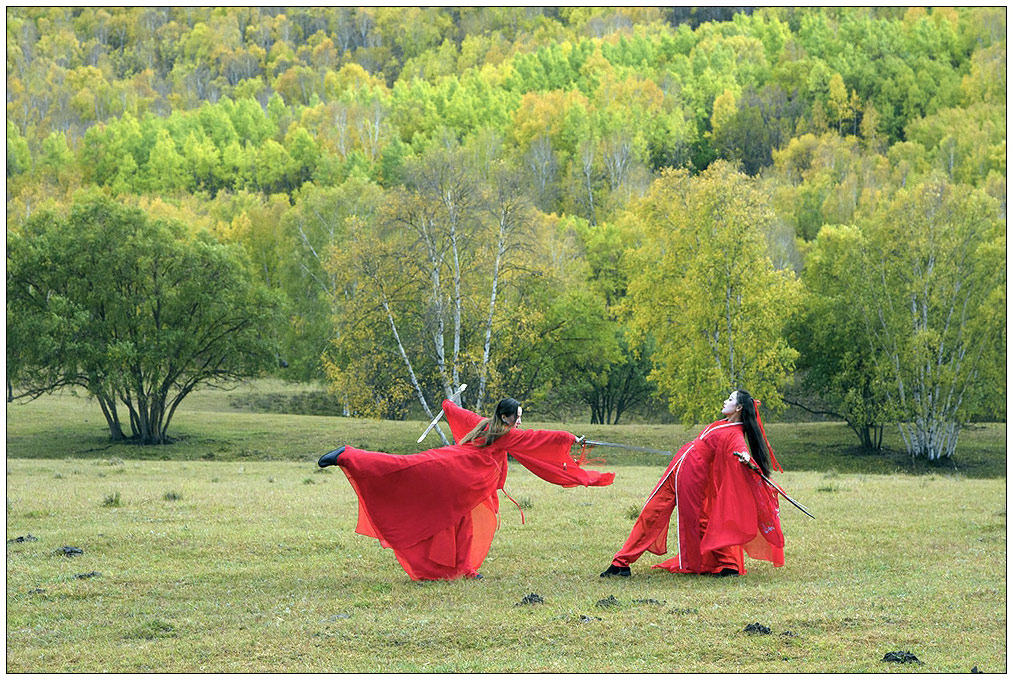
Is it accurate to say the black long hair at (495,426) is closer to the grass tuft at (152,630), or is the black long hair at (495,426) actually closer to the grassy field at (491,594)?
the grassy field at (491,594)

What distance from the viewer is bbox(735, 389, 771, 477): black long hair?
12.3 metres

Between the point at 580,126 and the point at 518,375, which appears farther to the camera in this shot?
the point at 580,126

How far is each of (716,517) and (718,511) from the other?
73 millimetres

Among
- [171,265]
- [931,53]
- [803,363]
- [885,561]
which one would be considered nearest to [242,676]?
[885,561]

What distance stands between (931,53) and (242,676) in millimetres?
161796

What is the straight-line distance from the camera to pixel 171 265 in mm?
41094

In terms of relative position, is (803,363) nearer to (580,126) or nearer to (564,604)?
(564,604)

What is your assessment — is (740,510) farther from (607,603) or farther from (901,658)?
(901,658)

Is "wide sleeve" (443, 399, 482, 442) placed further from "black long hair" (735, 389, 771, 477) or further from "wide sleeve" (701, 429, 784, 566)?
"black long hair" (735, 389, 771, 477)

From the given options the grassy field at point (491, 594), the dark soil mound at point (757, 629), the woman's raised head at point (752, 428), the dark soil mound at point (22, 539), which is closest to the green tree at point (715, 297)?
the grassy field at point (491, 594)

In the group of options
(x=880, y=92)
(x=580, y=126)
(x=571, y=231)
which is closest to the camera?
(x=571, y=231)

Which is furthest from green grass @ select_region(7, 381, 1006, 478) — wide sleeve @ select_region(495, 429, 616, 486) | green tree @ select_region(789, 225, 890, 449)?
wide sleeve @ select_region(495, 429, 616, 486)

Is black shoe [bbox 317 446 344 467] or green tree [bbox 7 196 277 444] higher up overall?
green tree [bbox 7 196 277 444]

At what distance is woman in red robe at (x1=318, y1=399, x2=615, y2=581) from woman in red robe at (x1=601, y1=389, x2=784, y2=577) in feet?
2.84
